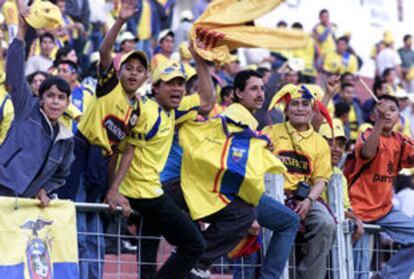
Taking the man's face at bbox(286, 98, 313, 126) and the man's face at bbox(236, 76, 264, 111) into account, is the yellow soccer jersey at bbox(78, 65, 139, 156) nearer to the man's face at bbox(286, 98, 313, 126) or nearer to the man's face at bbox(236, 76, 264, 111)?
the man's face at bbox(236, 76, 264, 111)

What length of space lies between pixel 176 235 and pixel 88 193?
1180 millimetres

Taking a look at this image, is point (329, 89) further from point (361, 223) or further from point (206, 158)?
point (206, 158)

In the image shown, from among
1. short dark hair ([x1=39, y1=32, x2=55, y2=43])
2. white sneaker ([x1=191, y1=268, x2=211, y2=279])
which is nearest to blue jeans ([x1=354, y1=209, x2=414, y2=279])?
white sneaker ([x1=191, y1=268, x2=211, y2=279])

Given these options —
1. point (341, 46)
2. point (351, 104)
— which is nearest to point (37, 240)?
point (351, 104)

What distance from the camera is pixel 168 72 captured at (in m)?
9.36

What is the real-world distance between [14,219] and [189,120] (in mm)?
1868

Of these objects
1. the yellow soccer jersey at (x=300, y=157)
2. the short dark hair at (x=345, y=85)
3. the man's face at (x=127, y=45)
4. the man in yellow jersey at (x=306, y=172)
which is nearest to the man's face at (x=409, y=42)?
the short dark hair at (x=345, y=85)

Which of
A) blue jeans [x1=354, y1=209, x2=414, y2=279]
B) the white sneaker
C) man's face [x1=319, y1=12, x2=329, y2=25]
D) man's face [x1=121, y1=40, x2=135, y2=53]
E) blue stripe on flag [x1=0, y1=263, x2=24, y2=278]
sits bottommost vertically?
blue jeans [x1=354, y1=209, x2=414, y2=279]

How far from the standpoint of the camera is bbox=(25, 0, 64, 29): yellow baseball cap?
827cm

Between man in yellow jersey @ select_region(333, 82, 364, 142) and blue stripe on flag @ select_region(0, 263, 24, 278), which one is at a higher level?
man in yellow jersey @ select_region(333, 82, 364, 142)

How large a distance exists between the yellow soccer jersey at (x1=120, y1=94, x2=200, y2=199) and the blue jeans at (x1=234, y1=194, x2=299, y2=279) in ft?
2.86

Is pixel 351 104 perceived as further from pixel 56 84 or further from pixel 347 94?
pixel 56 84

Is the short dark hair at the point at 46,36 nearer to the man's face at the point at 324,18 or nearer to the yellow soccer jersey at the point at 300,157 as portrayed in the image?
the yellow soccer jersey at the point at 300,157

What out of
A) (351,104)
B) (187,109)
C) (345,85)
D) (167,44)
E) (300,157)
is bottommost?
(351,104)
